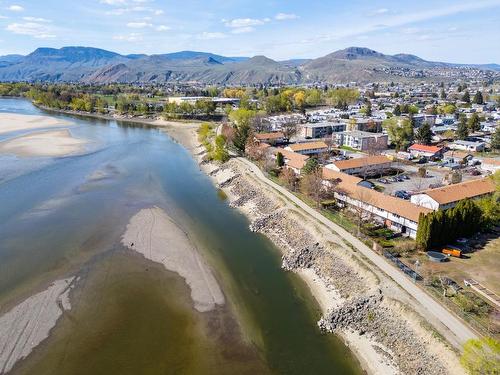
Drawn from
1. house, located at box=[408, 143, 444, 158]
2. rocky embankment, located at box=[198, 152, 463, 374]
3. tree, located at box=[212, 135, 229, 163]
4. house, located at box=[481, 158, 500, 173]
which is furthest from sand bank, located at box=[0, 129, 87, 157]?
house, located at box=[481, 158, 500, 173]

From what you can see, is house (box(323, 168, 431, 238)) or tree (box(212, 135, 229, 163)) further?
tree (box(212, 135, 229, 163))

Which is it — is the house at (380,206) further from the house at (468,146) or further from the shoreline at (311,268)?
the house at (468,146)

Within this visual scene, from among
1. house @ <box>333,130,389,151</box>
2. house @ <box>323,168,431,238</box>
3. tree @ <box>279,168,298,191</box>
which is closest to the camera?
house @ <box>323,168,431,238</box>

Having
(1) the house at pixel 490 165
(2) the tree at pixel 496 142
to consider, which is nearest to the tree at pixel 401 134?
(2) the tree at pixel 496 142

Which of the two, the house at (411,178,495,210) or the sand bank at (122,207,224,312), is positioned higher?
the house at (411,178,495,210)

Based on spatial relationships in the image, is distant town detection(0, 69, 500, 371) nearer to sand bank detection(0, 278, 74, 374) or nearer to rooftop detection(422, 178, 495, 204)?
rooftop detection(422, 178, 495, 204)

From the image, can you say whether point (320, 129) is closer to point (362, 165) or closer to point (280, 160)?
point (280, 160)
